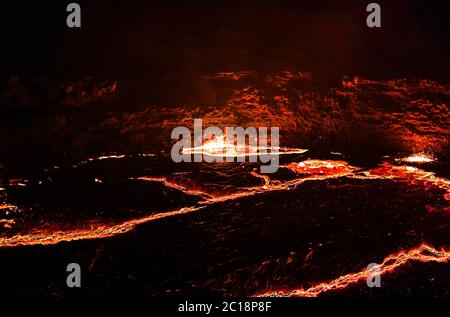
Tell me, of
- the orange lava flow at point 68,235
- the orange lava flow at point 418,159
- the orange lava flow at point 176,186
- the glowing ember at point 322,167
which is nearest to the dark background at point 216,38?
the orange lava flow at point 418,159

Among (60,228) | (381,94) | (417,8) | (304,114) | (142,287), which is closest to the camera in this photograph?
(142,287)

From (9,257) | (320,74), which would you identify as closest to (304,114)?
(320,74)

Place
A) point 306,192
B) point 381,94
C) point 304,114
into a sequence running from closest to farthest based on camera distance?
point 306,192 → point 381,94 → point 304,114

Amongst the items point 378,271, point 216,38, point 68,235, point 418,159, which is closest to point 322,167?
point 418,159

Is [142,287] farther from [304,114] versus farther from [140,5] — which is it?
[140,5]

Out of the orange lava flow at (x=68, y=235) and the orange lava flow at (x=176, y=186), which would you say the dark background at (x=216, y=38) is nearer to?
the orange lava flow at (x=176, y=186)

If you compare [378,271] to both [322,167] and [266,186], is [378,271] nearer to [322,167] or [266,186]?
[266,186]
